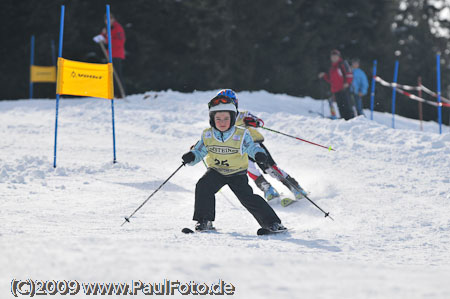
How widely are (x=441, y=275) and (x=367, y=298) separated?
2.84 ft

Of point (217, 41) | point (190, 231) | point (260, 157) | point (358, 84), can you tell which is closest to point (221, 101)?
point (260, 157)

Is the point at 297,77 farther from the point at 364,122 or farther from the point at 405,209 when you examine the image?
the point at 405,209

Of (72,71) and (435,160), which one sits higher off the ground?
(72,71)

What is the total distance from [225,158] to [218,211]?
1163mm

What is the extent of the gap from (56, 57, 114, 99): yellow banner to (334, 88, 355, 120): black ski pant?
6158 mm

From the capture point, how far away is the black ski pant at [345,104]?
40.1 feet

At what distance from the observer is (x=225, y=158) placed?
4992mm

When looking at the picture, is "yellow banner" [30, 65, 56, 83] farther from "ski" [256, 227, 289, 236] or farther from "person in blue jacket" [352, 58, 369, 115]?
"ski" [256, 227, 289, 236]

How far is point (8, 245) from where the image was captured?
3.14 meters

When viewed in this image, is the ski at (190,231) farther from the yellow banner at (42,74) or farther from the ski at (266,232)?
the yellow banner at (42,74)

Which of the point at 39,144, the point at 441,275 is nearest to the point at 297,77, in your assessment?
the point at 39,144

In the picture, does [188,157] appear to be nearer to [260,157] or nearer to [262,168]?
[260,157]

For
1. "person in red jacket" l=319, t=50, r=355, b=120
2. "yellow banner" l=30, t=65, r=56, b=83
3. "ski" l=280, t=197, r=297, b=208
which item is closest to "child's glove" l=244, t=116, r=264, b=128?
"ski" l=280, t=197, r=297, b=208

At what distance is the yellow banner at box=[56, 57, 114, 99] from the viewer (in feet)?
24.2
